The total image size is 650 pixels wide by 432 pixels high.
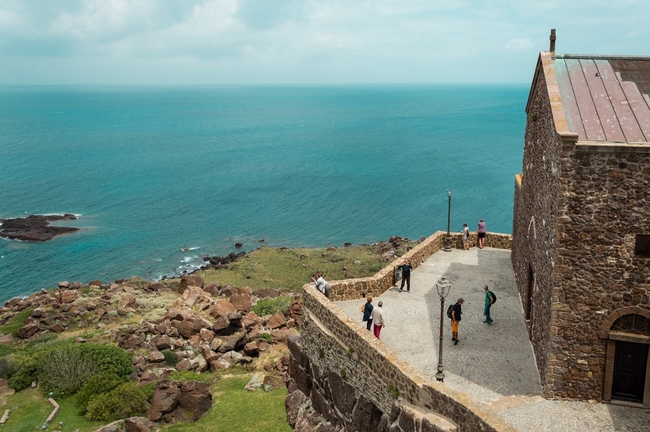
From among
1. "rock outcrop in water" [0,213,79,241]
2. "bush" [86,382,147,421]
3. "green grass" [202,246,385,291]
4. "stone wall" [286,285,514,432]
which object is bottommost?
"green grass" [202,246,385,291]

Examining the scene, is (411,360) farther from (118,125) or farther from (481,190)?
(118,125)

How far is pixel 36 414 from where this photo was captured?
23688mm

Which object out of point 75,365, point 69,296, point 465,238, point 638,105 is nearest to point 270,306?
point 75,365

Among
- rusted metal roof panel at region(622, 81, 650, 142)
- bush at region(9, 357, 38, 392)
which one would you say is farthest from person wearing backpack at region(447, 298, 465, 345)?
bush at region(9, 357, 38, 392)

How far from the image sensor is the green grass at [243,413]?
2244 cm

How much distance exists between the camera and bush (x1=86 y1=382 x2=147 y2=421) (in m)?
23.2

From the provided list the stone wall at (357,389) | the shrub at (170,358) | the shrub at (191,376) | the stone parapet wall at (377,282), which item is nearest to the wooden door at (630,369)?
the stone wall at (357,389)

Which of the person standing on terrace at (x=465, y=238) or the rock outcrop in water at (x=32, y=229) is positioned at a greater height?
the person standing on terrace at (x=465, y=238)

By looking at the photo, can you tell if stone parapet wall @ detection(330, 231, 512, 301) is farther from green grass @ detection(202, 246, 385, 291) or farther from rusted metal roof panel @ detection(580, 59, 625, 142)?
green grass @ detection(202, 246, 385, 291)

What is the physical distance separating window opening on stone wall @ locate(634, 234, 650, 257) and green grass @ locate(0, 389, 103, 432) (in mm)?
20191

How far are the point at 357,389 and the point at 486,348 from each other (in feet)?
14.4

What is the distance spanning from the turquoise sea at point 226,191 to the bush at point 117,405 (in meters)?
31.7

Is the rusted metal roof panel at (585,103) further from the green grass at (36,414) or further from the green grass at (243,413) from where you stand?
the green grass at (36,414)

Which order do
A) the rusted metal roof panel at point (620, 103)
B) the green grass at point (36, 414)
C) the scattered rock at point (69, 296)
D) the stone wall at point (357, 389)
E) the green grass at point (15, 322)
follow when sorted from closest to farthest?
the stone wall at point (357, 389)
the rusted metal roof panel at point (620, 103)
the green grass at point (36, 414)
the green grass at point (15, 322)
the scattered rock at point (69, 296)
